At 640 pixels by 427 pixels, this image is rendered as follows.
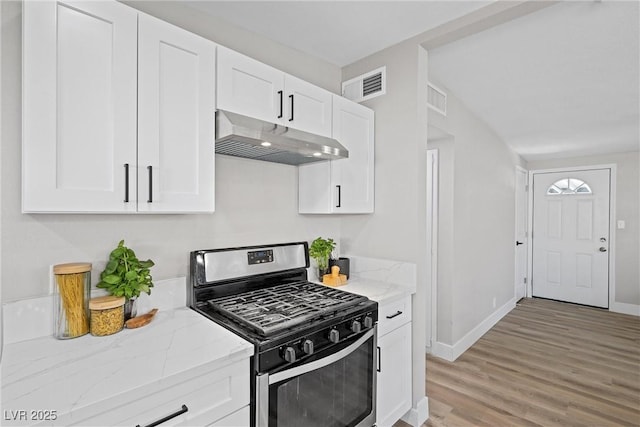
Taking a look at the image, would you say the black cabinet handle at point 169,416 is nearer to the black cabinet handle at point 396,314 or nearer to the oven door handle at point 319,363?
the oven door handle at point 319,363

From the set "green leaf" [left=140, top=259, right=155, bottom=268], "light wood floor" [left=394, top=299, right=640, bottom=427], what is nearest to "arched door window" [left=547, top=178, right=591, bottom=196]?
"light wood floor" [left=394, top=299, right=640, bottom=427]

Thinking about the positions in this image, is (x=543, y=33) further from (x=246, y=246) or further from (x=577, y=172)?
(x=577, y=172)

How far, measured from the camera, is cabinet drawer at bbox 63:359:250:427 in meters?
0.94

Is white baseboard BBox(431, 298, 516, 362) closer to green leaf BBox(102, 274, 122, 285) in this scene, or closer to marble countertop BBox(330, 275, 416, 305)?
marble countertop BBox(330, 275, 416, 305)

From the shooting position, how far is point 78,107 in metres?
1.16

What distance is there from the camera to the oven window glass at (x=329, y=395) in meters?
1.32

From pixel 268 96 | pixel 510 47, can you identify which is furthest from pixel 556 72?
pixel 268 96

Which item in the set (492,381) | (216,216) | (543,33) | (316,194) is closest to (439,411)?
(492,381)

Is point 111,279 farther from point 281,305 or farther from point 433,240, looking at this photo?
point 433,240

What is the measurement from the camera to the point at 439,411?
2328 millimetres

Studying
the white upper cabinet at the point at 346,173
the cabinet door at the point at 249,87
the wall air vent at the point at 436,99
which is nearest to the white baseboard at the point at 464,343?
the white upper cabinet at the point at 346,173

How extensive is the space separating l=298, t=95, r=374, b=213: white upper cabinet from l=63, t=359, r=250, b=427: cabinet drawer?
120 cm

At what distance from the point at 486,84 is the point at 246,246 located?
2547 millimetres

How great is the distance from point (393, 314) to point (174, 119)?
1.59 meters
